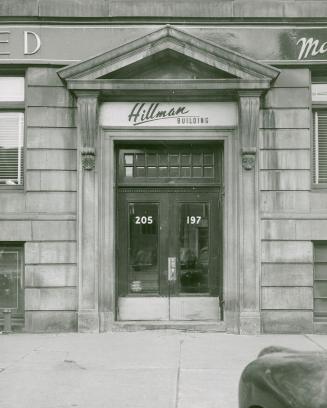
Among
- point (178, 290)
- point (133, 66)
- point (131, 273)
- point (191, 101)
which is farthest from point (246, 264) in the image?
point (133, 66)

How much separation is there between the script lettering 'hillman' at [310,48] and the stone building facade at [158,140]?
22 millimetres

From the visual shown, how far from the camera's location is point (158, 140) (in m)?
11.9

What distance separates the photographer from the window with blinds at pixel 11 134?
12023 millimetres

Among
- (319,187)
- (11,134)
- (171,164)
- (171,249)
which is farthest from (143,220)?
(319,187)

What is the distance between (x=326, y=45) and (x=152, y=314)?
603cm

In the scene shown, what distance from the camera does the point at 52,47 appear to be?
11.8 metres

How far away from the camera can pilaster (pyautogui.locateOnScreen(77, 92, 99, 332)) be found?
38.0ft

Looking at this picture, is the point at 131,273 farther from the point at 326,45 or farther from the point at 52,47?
the point at 326,45

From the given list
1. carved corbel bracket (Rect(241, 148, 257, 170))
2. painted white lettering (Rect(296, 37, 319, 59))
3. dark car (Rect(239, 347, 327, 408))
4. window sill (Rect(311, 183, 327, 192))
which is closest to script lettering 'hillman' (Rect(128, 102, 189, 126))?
carved corbel bracket (Rect(241, 148, 257, 170))

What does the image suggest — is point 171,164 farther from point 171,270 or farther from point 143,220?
point 171,270

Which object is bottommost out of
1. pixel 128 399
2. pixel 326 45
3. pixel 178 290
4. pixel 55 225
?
pixel 128 399

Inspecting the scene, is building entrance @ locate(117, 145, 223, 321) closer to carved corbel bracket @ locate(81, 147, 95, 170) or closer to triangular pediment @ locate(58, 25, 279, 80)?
carved corbel bracket @ locate(81, 147, 95, 170)

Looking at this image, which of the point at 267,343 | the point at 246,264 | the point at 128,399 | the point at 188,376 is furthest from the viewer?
the point at 246,264

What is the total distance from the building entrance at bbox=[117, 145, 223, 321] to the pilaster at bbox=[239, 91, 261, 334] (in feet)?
2.45
